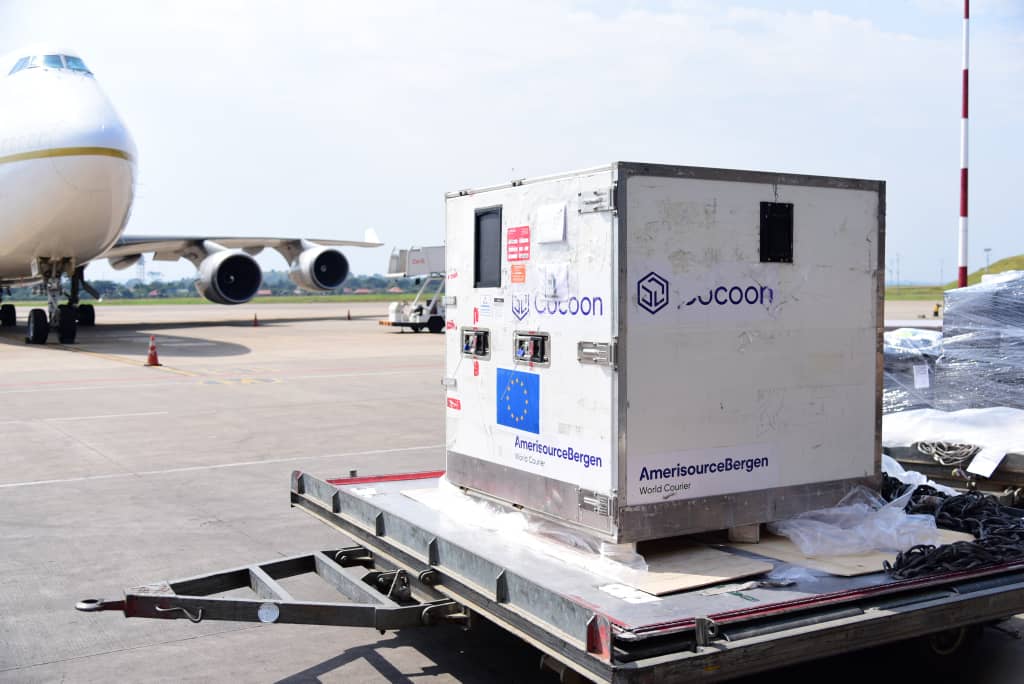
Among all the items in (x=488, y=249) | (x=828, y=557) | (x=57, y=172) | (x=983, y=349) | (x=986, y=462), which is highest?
(x=57, y=172)

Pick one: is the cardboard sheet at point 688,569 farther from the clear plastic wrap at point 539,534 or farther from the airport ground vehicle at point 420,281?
the airport ground vehicle at point 420,281

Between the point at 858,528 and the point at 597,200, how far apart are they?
190 centimetres

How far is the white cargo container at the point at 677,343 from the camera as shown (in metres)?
4.09

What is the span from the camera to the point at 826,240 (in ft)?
14.9

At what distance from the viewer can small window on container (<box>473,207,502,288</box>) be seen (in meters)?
4.83

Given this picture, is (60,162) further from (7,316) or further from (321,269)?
(7,316)

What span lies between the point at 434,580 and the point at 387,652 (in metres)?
0.88

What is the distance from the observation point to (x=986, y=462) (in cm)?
581

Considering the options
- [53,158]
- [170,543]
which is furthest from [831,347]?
[53,158]

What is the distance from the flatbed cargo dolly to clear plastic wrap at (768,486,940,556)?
0.29 metres

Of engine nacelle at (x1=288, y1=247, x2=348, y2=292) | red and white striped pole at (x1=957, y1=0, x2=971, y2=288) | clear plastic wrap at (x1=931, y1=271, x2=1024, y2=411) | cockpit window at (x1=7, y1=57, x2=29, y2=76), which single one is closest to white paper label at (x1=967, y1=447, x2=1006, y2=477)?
clear plastic wrap at (x1=931, y1=271, x2=1024, y2=411)

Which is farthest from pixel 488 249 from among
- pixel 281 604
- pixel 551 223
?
pixel 281 604

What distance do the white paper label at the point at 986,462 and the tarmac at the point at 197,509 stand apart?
0.94m

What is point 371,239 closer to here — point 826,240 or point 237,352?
point 237,352
